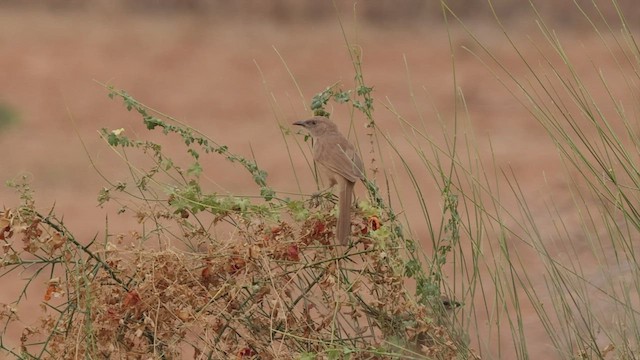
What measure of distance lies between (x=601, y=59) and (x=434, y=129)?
4634mm

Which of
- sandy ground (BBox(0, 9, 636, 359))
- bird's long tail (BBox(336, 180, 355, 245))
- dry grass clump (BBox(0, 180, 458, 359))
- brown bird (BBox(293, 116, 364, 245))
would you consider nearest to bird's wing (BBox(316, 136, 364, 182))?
brown bird (BBox(293, 116, 364, 245))

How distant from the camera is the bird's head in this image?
13.7 ft

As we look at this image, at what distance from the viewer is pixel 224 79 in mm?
18688

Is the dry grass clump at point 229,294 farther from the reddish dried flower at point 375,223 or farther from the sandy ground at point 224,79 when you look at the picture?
the sandy ground at point 224,79

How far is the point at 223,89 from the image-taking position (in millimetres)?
18375

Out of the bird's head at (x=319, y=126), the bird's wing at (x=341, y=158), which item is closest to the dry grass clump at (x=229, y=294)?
the bird's wing at (x=341, y=158)

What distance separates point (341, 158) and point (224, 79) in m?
14.9

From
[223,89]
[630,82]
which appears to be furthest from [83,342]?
[223,89]

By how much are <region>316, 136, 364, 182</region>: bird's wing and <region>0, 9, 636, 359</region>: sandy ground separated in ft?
34.1

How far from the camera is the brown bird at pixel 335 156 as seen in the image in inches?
148

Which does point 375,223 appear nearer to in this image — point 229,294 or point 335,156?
point 229,294

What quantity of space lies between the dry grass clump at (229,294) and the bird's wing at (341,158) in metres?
0.61

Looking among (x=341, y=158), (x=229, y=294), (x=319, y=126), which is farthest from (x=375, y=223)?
(x=319, y=126)

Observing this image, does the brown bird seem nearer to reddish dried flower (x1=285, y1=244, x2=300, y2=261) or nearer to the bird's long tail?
the bird's long tail
